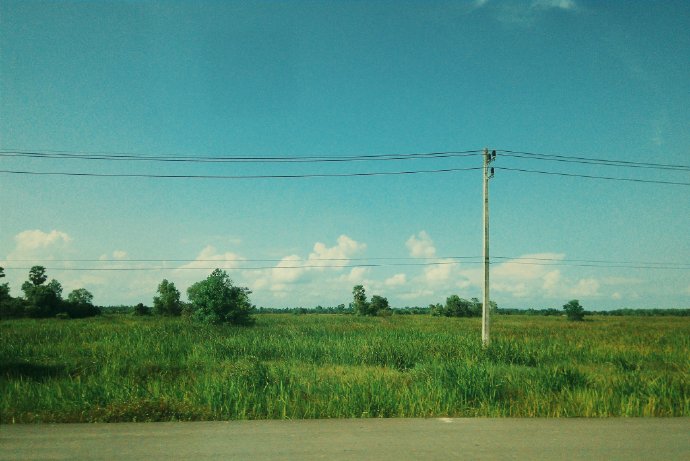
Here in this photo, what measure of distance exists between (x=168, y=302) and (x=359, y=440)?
5790 centimetres

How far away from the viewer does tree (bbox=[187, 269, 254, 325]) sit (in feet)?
92.1

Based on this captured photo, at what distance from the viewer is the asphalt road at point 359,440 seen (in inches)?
215

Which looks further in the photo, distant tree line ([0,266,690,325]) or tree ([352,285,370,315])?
tree ([352,285,370,315])

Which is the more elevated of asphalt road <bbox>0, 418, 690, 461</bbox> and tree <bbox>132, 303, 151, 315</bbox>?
asphalt road <bbox>0, 418, 690, 461</bbox>

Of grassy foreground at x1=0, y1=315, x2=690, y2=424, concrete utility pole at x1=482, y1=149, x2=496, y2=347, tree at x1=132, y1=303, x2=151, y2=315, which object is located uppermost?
concrete utility pole at x1=482, y1=149, x2=496, y2=347

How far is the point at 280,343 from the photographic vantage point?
61.0 ft

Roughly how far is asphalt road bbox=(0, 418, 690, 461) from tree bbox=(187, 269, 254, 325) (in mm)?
21569

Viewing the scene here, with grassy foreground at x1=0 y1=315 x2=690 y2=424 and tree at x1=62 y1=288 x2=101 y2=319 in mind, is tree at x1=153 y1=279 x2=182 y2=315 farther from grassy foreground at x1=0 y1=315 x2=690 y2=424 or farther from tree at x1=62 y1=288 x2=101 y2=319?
grassy foreground at x1=0 y1=315 x2=690 y2=424

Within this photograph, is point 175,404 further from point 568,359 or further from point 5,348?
point 568,359

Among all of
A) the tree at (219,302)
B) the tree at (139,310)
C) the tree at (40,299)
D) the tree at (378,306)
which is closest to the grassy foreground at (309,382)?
the tree at (219,302)

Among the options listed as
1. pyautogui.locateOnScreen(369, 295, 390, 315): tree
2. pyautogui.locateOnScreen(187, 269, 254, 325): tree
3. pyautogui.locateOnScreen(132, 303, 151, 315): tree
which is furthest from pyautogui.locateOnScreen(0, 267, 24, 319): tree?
pyautogui.locateOnScreen(369, 295, 390, 315): tree

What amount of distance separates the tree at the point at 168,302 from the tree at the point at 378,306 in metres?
33.6

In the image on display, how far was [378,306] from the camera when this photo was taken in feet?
255

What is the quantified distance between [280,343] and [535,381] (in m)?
11.3
